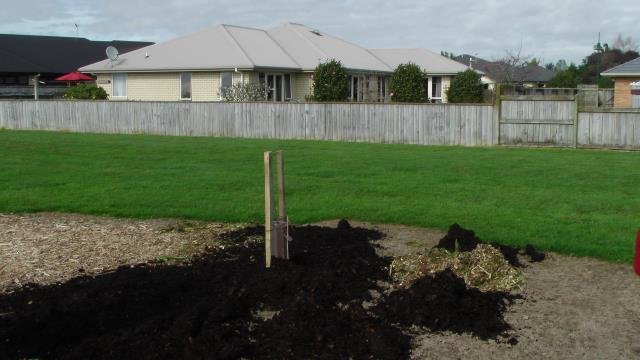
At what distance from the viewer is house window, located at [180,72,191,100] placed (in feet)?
116

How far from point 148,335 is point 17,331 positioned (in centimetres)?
104

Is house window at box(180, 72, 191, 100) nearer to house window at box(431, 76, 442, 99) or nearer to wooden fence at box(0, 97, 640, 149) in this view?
wooden fence at box(0, 97, 640, 149)

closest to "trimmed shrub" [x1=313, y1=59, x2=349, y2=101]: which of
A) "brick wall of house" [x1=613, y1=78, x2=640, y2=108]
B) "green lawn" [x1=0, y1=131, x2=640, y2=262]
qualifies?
"green lawn" [x1=0, y1=131, x2=640, y2=262]

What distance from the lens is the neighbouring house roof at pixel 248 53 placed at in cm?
3475

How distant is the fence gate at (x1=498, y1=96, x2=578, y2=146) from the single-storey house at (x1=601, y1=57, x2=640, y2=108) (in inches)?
595

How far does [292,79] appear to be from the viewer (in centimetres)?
3684

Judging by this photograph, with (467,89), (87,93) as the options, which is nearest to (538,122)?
(467,89)

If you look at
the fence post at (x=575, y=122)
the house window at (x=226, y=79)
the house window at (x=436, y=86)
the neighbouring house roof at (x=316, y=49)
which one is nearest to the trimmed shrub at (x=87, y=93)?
the house window at (x=226, y=79)

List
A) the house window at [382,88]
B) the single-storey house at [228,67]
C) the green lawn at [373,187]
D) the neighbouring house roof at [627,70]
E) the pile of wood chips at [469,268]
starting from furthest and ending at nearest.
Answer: the house window at [382,88]
the neighbouring house roof at [627,70]
the single-storey house at [228,67]
the green lawn at [373,187]
the pile of wood chips at [469,268]

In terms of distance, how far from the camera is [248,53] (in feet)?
116

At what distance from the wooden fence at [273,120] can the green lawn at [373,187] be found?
2.72 metres

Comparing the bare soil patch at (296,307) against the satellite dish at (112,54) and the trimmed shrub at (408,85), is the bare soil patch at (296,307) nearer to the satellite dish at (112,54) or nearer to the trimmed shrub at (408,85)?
the trimmed shrub at (408,85)

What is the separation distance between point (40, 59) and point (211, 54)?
2026 cm

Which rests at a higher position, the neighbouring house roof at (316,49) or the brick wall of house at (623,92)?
the neighbouring house roof at (316,49)
